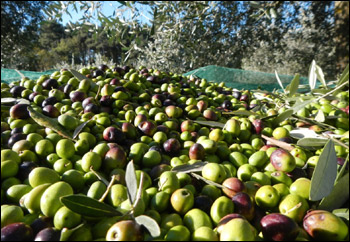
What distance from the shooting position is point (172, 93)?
117 inches

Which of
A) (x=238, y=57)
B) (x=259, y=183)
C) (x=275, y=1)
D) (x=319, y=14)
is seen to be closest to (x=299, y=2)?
(x=319, y=14)

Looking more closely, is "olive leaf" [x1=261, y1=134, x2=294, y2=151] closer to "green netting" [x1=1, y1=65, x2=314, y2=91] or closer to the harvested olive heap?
the harvested olive heap

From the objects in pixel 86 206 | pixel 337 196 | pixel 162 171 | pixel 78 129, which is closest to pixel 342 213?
pixel 337 196

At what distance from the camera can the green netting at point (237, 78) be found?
5316 millimetres

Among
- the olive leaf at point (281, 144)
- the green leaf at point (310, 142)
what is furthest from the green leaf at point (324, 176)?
the olive leaf at point (281, 144)

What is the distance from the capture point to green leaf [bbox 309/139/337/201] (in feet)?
3.96

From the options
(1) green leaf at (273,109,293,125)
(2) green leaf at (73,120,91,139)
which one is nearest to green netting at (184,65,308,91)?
(1) green leaf at (273,109,293,125)

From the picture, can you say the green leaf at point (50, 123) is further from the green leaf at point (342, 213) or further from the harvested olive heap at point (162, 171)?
the green leaf at point (342, 213)

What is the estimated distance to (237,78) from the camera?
5.96 meters

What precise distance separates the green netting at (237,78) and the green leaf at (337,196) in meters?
3.95

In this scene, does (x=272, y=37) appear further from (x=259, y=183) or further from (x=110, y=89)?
(x=259, y=183)

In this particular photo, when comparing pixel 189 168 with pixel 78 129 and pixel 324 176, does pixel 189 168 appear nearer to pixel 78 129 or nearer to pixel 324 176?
pixel 324 176

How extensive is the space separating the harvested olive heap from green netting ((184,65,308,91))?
8.64 feet

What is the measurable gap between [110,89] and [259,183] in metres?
1.70
